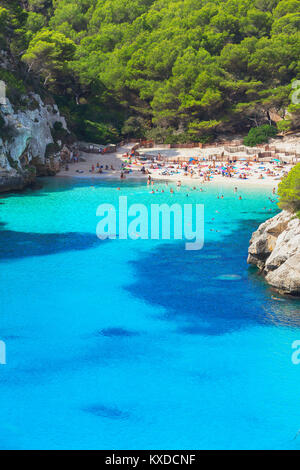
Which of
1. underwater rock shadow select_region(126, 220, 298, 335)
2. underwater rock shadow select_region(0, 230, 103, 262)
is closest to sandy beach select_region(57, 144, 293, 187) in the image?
underwater rock shadow select_region(0, 230, 103, 262)

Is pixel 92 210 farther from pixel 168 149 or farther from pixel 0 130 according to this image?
pixel 168 149

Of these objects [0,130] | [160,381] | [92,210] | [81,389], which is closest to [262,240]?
[160,381]

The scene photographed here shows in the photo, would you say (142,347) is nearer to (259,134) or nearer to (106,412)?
(106,412)

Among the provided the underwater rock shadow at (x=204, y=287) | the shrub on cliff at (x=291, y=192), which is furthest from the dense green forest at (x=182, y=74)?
the shrub on cliff at (x=291, y=192)

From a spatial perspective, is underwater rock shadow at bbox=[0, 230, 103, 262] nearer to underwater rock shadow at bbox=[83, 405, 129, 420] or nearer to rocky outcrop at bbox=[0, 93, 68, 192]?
rocky outcrop at bbox=[0, 93, 68, 192]

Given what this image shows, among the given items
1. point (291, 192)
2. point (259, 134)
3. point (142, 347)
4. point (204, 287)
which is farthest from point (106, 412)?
point (259, 134)

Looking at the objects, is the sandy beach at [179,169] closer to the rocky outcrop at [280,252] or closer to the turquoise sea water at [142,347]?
the turquoise sea water at [142,347]

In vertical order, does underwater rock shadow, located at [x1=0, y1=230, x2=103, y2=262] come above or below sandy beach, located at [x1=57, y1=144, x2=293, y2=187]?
below
